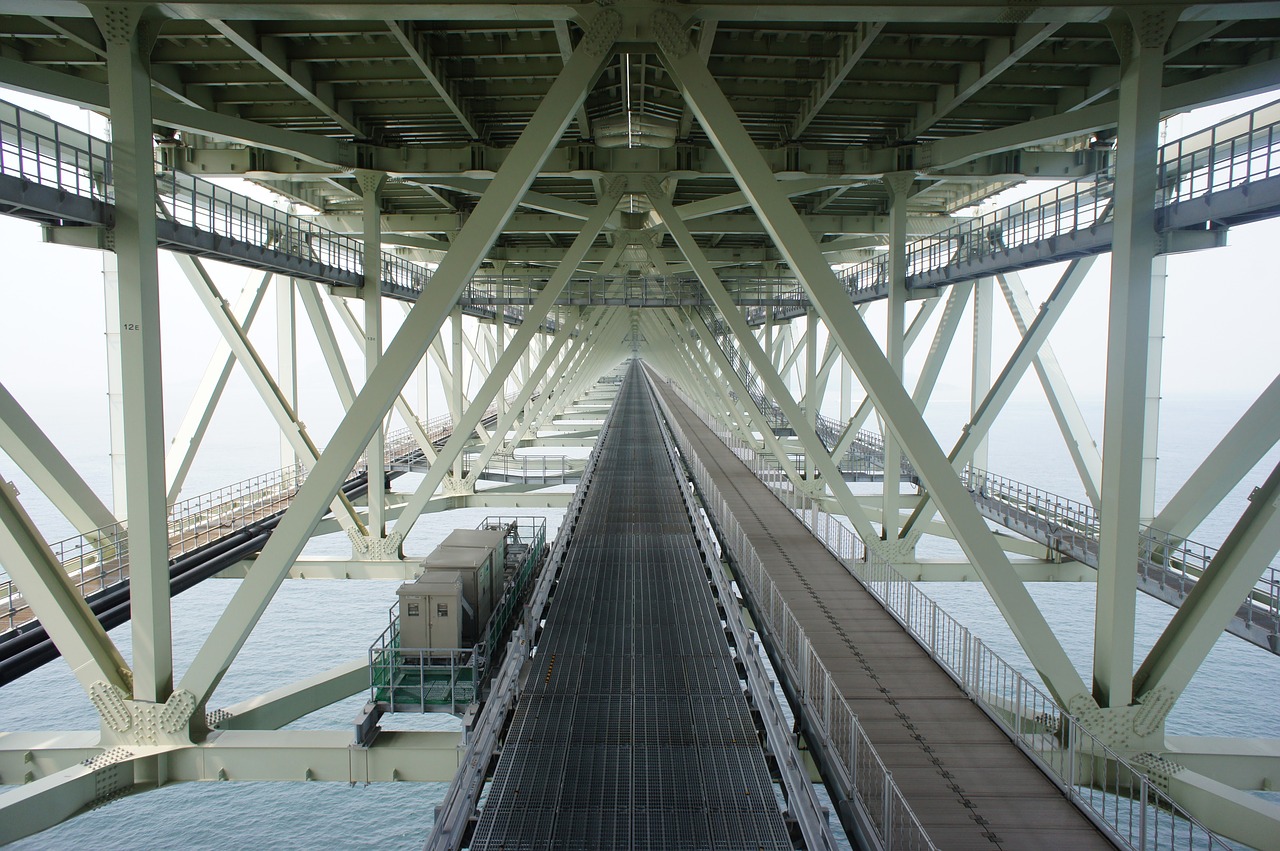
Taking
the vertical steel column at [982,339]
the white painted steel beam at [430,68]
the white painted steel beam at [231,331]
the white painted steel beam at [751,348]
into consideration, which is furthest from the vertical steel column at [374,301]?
the vertical steel column at [982,339]

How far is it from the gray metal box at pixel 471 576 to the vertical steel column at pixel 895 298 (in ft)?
27.8

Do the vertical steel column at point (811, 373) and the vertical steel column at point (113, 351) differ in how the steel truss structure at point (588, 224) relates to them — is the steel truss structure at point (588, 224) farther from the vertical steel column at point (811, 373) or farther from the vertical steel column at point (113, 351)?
the vertical steel column at point (811, 373)

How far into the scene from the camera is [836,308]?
8.33 metres

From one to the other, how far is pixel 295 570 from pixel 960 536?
53.2ft

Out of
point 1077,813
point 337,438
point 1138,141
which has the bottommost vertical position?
point 1077,813

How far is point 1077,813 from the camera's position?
257 inches

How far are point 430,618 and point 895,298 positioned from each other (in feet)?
39.1

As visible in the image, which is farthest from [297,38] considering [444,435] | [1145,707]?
[444,435]

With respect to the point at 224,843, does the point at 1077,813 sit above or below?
above

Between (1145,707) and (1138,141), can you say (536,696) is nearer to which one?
(1145,707)

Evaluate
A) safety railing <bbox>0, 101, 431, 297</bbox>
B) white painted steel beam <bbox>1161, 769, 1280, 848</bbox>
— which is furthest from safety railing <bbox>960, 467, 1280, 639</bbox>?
safety railing <bbox>0, 101, 431, 297</bbox>

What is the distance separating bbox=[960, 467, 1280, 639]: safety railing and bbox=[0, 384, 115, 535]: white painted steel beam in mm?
13000

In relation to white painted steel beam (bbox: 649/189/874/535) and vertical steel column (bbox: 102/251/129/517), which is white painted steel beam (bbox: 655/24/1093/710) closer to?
white painted steel beam (bbox: 649/189/874/535)

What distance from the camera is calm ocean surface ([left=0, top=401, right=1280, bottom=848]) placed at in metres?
19.3
